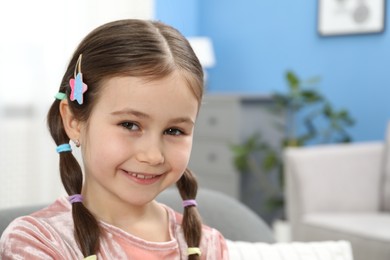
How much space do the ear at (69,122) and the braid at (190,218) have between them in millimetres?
264

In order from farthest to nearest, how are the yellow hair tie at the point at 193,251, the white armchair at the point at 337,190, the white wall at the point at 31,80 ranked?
1. the white wall at the point at 31,80
2. the white armchair at the point at 337,190
3. the yellow hair tie at the point at 193,251

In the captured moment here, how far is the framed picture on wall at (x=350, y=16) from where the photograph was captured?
439cm

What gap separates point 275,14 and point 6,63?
2099mm

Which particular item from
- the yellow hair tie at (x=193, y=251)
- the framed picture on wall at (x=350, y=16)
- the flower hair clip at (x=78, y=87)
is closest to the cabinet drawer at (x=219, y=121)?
the framed picture on wall at (x=350, y=16)

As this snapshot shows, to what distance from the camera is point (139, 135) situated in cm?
107

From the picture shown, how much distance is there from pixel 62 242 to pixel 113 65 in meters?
0.30

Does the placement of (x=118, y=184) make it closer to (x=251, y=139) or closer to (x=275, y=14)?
(x=251, y=139)

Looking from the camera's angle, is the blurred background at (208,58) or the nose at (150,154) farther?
the blurred background at (208,58)

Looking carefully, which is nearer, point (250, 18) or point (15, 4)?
point (15, 4)

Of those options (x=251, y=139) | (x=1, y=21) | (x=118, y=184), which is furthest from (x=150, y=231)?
(x=251, y=139)

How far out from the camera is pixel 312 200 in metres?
3.25

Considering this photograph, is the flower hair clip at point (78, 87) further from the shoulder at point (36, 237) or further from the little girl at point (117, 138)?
the shoulder at point (36, 237)

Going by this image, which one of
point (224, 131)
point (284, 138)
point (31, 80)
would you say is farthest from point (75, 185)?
→ point (284, 138)

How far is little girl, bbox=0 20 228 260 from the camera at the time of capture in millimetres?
1060
